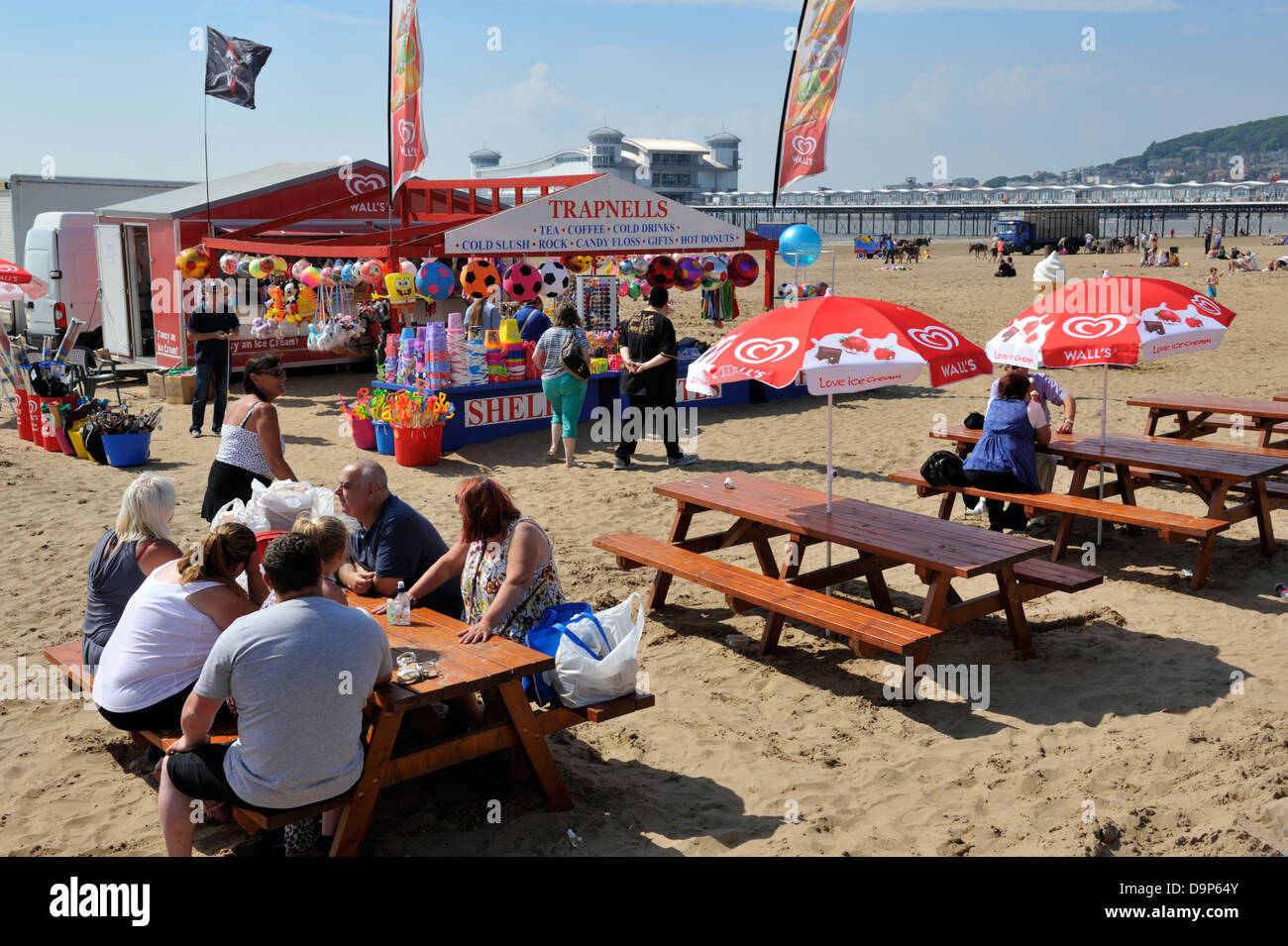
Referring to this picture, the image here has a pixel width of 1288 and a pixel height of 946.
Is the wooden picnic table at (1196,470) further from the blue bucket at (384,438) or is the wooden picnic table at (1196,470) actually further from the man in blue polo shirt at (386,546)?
the blue bucket at (384,438)

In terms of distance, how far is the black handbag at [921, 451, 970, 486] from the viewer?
703 cm

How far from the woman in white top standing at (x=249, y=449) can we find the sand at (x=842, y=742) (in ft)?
3.70

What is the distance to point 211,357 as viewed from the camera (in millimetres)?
11094

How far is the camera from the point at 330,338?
13.5 meters

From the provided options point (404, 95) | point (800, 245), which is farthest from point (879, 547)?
point (800, 245)

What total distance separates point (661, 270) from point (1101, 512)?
709cm

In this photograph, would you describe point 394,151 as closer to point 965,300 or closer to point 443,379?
point 443,379

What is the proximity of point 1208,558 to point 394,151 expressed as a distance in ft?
26.5

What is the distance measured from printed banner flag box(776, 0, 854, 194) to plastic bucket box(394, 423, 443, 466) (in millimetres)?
3813

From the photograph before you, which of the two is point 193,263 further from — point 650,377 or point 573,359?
point 650,377

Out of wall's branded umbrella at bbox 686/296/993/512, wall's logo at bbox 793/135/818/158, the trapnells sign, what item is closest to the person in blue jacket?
wall's branded umbrella at bbox 686/296/993/512

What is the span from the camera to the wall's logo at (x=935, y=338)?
16.6 feet

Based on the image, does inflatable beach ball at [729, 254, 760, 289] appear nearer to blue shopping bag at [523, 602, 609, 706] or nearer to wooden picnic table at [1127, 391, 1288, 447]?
wooden picnic table at [1127, 391, 1288, 447]
